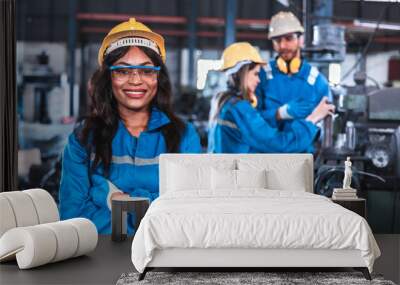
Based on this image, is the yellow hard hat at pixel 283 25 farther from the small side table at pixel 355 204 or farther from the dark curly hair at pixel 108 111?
the small side table at pixel 355 204

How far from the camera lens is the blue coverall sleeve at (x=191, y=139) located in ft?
24.6

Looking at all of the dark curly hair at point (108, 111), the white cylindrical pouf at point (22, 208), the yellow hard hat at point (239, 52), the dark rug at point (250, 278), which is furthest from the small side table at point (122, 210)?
the yellow hard hat at point (239, 52)

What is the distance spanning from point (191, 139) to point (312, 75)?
143 cm

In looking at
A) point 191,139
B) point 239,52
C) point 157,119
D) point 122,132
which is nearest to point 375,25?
point 239,52

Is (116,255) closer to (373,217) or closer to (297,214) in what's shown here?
(297,214)

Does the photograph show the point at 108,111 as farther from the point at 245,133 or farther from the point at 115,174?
the point at 245,133

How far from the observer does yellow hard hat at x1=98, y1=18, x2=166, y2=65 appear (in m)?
Result: 7.45

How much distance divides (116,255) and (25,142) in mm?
2027

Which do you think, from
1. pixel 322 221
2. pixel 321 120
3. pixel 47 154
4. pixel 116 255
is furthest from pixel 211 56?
pixel 322 221

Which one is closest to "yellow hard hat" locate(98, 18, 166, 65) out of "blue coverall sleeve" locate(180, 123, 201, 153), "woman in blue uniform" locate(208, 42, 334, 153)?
"woman in blue uniform" locate(208, 42, 334, 153)

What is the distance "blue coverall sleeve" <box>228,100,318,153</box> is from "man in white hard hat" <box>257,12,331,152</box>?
75 millimetres

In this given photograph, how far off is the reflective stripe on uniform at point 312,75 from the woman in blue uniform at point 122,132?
4.32 feet

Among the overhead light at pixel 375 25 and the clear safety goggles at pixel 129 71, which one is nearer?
the clear safety goggles at pixel 129 71

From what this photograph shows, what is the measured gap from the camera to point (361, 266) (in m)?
5.06
